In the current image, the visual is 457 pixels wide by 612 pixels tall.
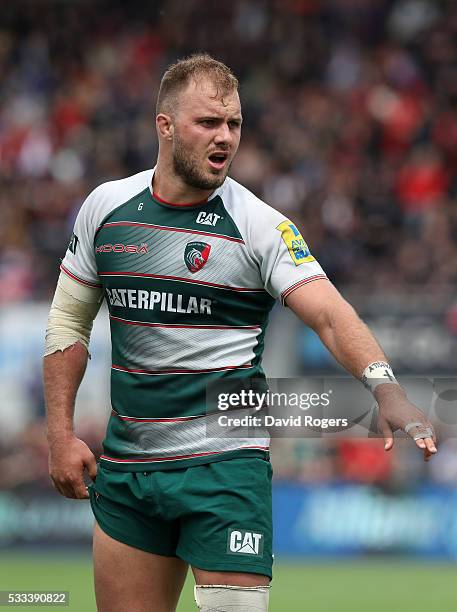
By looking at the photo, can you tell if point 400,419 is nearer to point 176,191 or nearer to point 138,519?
point 138,519

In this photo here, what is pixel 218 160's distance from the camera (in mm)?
4723

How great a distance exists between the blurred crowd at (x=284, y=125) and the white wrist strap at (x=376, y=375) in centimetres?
782

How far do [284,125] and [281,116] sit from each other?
0.79 ft

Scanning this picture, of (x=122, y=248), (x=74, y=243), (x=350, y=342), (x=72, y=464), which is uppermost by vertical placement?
(x=74, y=243)

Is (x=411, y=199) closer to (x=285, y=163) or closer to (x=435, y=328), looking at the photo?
(x=285, y=163)

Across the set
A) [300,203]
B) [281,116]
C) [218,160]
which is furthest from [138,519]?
[281,116]

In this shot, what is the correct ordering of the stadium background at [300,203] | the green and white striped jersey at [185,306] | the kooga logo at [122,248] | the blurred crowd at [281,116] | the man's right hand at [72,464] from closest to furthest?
the green and white striped jersey at [185,306]
the kooga logo at [122,248]
the man's right hand at [72,464]
the stadium background at [300,203]
the blurred crowd at [281,116]

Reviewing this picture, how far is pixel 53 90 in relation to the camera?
54.3ft

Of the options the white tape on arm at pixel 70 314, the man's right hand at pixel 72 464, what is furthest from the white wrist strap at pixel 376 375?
the white tape on arm at pixel 70 314

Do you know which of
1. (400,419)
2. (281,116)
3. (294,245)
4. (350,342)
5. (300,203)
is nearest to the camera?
(400,419)

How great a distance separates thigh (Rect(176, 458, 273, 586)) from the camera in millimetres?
4477

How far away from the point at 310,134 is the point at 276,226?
36.4 feet

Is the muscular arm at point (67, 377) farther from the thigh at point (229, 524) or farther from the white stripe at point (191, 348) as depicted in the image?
the thigh at point (229, 524)

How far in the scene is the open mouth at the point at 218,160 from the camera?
15.4 ft
